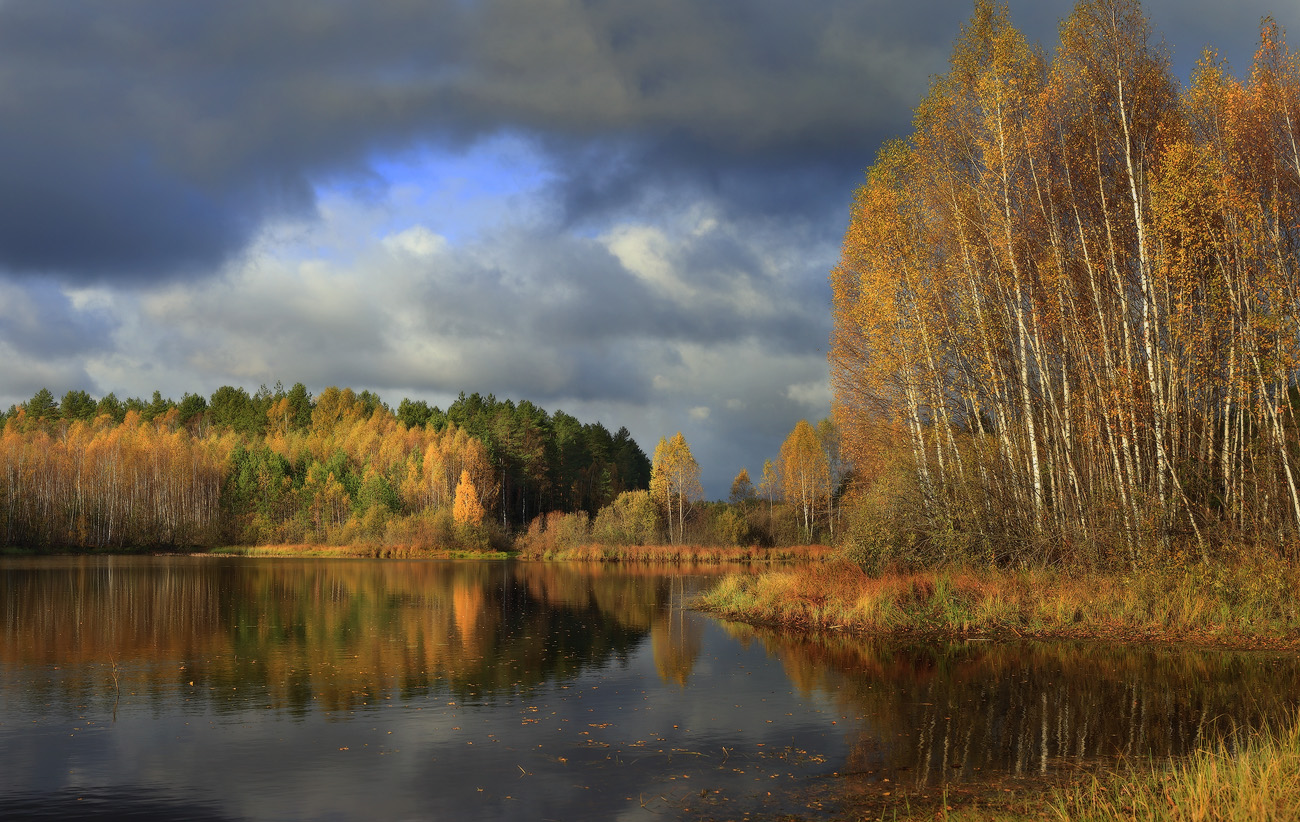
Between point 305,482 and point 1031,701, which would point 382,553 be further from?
point 1031,701

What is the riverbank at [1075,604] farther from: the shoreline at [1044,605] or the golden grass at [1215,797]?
the golden grass at [1215,797]

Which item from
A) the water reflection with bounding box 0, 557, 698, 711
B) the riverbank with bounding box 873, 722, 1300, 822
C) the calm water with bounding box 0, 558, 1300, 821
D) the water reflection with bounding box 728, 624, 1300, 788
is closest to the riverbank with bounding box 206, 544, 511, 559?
the water reflection with bounding box 0, 557, 698, 711

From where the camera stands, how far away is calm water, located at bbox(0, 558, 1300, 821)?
1027 centimetres

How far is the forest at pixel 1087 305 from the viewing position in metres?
21.8

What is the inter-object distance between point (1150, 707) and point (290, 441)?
109m

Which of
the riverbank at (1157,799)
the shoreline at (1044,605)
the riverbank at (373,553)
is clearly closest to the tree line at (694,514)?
the riverbank at (373,553)

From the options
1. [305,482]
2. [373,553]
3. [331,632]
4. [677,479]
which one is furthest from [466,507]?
[331,632]

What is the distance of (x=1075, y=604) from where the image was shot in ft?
72.1

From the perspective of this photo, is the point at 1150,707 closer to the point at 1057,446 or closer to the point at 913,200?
the point at 1057,446

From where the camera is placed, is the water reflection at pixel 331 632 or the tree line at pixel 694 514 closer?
the water reflection at pixel 331 632

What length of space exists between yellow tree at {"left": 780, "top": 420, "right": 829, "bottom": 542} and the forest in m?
51.2

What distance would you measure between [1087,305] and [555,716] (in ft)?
63.6

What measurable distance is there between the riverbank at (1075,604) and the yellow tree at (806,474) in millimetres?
53139

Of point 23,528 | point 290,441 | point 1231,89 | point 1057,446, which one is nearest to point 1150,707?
point 1057,446
